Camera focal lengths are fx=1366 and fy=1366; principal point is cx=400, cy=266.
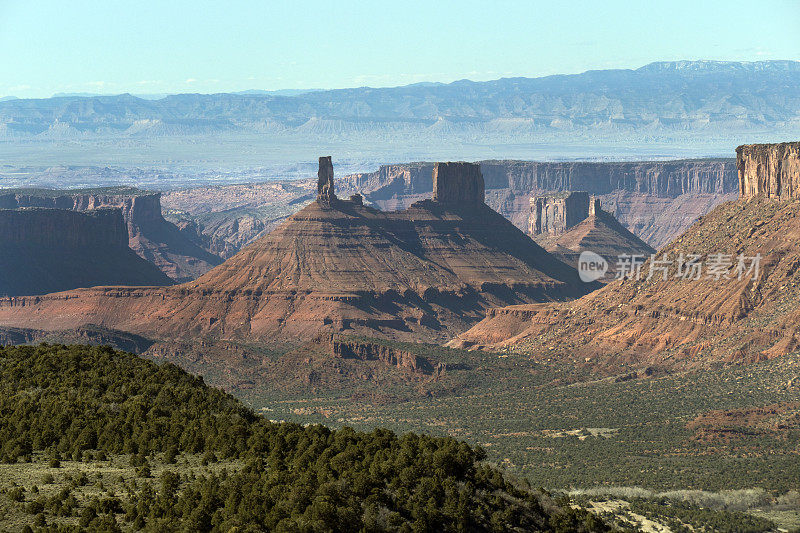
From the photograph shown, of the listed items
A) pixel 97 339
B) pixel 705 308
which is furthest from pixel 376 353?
pixel 705 308

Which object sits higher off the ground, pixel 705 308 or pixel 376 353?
pixel 705 308

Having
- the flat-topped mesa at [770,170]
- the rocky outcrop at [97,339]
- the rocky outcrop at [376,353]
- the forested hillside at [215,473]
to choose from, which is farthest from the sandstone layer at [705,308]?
the forested hillside at [215,473]

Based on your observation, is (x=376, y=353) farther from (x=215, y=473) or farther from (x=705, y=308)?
(x=215, y=473)

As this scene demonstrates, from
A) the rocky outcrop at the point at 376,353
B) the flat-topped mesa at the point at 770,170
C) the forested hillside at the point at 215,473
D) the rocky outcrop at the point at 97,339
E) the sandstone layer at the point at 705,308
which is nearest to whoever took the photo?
the forested hillside at the point at 215,473

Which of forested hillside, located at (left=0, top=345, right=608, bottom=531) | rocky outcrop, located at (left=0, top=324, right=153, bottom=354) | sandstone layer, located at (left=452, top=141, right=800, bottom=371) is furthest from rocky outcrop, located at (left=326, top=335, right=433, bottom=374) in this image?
forested hillside, located at (left=0, top=345, right=608, bottom=531)

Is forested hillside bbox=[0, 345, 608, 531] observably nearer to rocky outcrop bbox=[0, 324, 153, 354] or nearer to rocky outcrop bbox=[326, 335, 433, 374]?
rocky outcrop bbox=[326, 335, 433, 374]

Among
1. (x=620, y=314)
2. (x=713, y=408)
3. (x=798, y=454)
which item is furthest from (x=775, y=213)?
(x=798, y=454)

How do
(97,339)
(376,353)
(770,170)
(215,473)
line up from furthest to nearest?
(97,339)
(376,353)
(770,170)
(215,473)

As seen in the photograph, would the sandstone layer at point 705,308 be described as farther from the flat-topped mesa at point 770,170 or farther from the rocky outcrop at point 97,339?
the rocky outcrop at point 97,339
